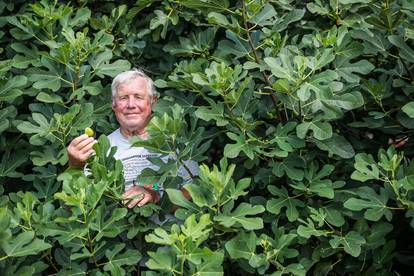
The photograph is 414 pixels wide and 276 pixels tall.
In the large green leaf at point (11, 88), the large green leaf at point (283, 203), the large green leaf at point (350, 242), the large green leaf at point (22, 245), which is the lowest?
the large green leaf at point (350, 242)

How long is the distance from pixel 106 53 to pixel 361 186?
1.48 metres

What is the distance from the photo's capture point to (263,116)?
139 inches

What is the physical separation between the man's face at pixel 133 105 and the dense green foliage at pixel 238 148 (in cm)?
9

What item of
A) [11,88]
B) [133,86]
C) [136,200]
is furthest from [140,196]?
[11,88]

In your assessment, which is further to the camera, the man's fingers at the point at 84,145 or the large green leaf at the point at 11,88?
the large green leaf at the point at 11,88

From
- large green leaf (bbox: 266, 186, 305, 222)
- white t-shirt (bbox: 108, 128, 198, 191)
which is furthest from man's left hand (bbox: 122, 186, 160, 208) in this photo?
large green leaf (bbox: 266, 186, 305, 222)

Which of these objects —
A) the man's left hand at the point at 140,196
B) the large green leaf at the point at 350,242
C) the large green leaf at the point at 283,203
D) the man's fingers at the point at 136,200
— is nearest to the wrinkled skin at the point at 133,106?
the man's left hand at the point at 140,196

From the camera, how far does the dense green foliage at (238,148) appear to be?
2947 mm

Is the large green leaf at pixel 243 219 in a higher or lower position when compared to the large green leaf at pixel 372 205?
higher

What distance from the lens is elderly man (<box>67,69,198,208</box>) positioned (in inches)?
137

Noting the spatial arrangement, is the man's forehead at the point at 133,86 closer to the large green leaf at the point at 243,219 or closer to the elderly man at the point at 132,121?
the elderly man at the point at 132,121

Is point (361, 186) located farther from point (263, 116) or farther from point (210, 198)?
point (210, 198)

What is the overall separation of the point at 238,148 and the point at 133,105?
741mm

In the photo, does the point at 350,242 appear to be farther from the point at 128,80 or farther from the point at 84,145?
the point at 128,80
